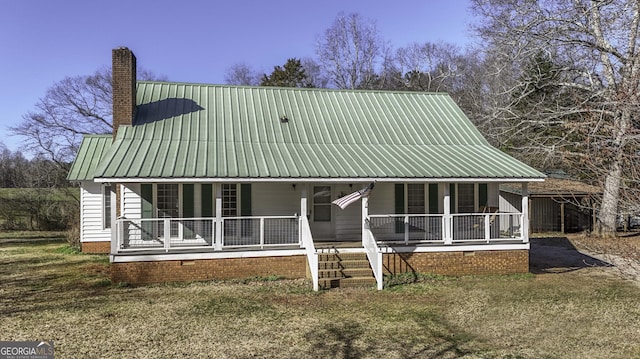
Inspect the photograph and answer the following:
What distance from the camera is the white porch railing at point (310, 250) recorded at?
12.1 metres

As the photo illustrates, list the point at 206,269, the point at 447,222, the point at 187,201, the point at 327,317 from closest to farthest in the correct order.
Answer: the point at 327,317 → the point at 206,269 → the point at 447,222 → the point at 187,201

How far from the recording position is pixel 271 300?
1111 cm

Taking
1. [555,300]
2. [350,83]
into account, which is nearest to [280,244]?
[555,300]

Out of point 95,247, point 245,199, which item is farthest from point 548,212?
point 95,247

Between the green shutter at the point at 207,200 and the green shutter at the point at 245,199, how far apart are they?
0.95 m

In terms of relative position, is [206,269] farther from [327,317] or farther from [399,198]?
[399,198]

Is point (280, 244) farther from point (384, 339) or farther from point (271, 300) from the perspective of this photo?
point (384, 339)

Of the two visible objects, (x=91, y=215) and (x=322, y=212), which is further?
(x=91, y=215)

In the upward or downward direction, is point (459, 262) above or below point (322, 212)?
below

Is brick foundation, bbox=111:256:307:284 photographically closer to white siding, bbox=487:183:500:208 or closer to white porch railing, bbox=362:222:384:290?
white porch railing, bbox=362:222:384:290

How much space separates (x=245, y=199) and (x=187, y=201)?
182 cm

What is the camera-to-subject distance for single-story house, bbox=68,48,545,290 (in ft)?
42.2

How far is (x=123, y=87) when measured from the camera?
50.3 ft

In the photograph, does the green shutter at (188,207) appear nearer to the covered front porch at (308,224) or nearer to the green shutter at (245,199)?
the covered front porch at (308,224)
